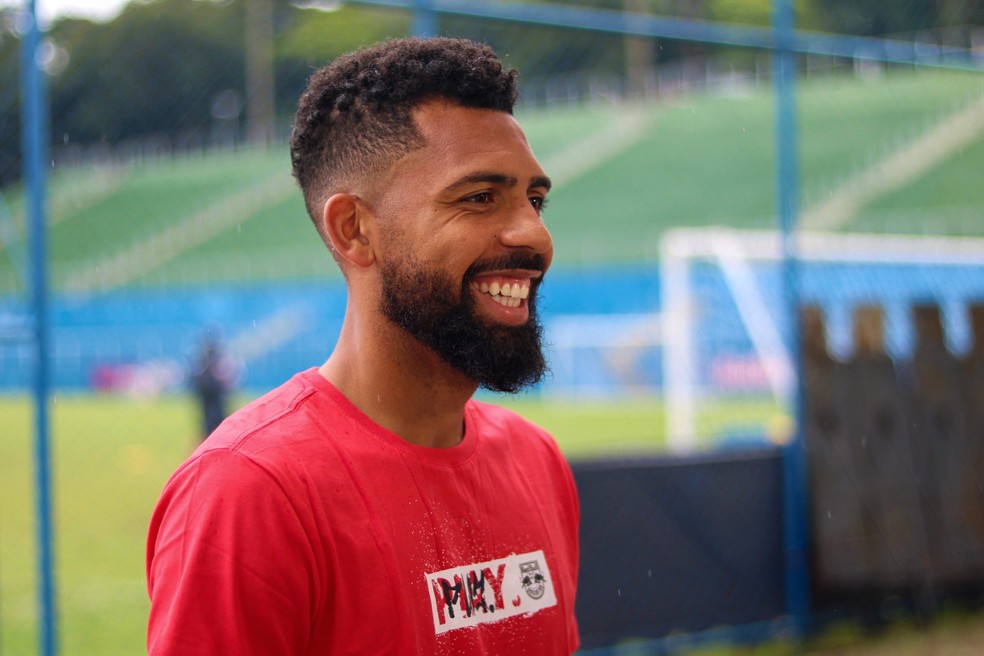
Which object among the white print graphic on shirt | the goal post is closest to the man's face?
the white print graphic on shirt

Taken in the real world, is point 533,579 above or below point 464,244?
below

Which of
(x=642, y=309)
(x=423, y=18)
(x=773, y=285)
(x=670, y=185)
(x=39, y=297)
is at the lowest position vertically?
(x=39, y=297)

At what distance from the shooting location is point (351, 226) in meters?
2.14

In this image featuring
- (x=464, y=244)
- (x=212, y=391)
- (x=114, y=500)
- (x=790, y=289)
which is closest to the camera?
(x=464, y=244)

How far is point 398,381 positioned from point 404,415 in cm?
6

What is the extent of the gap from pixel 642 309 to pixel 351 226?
20.3 m

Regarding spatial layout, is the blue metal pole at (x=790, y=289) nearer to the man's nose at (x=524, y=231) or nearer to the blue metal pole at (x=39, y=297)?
the blue metal pole at (x=39, y=297)

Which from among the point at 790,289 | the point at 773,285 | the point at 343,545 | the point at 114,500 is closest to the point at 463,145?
the point at 343,545

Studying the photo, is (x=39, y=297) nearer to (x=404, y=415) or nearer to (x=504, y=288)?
(x=404, y=415)

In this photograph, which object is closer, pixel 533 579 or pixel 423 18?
pixel 533 579

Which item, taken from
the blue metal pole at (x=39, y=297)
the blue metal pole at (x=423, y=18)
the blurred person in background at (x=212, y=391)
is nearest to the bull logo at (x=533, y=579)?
the blue metal pole at (x=39, y=297)

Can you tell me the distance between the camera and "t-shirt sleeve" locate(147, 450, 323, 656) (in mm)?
1732

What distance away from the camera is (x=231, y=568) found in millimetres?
1741

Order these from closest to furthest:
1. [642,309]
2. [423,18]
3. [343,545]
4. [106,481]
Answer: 1. [343,545]
2. [423,18]
3. [106,481]
4. [642,309]
